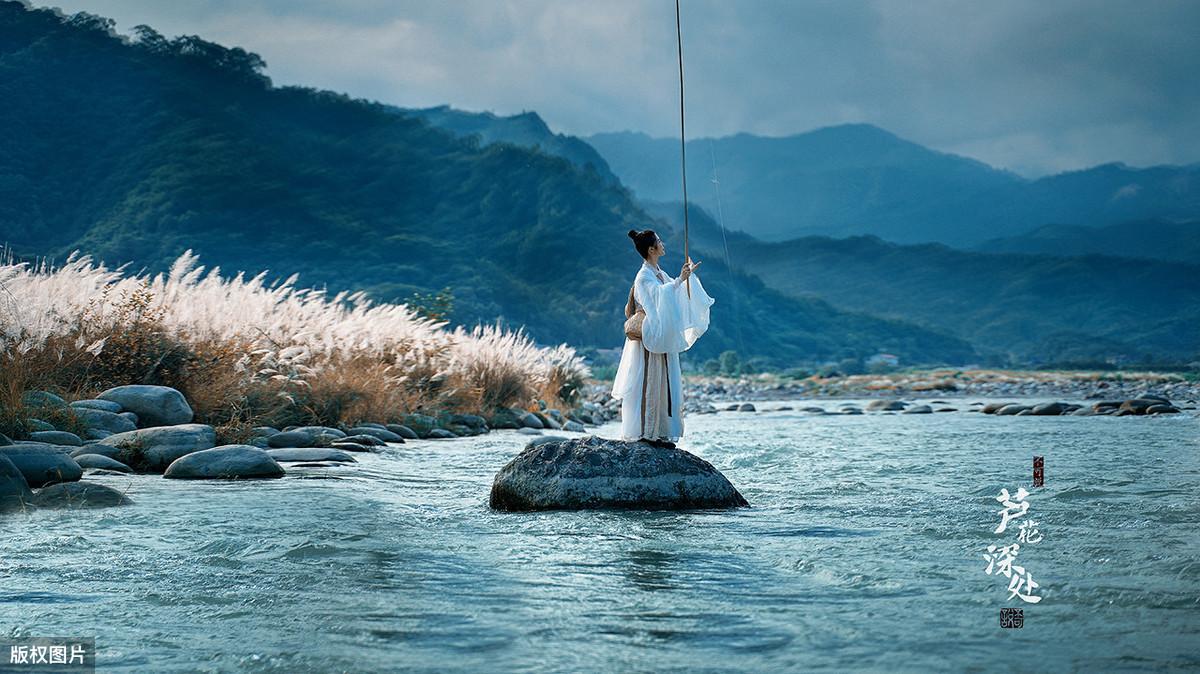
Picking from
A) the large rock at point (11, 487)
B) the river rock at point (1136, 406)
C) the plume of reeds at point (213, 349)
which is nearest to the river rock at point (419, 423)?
the plume of reeds at point (213, 349)

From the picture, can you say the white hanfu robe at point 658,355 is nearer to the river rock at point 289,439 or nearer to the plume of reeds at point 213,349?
the river rock at point 289,439

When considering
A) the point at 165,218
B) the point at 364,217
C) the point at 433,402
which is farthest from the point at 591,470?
the point at 364,217

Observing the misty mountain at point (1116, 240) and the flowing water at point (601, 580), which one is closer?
the flowing water at point (601, 580)

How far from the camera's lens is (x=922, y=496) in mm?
8477

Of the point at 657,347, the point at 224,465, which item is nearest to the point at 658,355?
the point at 657,347

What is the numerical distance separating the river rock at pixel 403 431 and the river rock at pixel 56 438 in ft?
18.9

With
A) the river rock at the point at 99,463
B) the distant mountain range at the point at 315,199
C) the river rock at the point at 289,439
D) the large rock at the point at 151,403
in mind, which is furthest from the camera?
the distant mountain range at the point at 315,199

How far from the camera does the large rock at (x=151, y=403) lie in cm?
1096

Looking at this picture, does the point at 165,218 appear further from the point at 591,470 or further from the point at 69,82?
the point at 591,470

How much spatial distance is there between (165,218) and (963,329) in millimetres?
78684

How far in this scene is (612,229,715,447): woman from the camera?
8.26m

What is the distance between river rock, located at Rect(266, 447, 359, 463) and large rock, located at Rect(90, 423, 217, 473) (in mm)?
811

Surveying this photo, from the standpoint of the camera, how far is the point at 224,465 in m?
9.23

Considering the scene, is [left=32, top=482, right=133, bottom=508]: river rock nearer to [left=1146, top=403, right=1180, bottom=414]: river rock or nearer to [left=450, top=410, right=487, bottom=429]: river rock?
[left=450, top=410, right=487, bottom=429]: river rock
